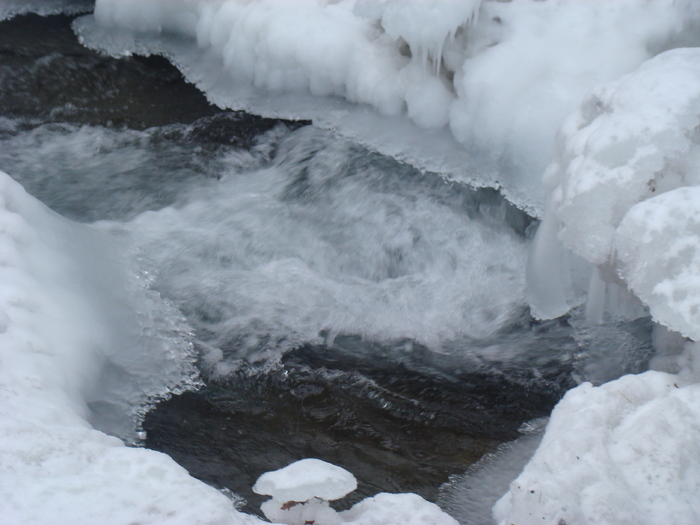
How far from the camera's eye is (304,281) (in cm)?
338

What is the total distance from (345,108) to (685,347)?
309cm

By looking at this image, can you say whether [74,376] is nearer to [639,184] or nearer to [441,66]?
[639,184]

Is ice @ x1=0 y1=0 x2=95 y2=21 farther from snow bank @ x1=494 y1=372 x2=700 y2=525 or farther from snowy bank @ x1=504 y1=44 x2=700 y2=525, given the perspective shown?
snow bank @ x1=494 y1=372 x2=700 y2=525

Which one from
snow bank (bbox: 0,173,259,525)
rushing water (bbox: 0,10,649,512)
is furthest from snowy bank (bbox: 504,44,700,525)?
snow bank (bbox: 0,173,259,525)

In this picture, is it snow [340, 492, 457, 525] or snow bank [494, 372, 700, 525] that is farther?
snow [340, 492, 457, 525]

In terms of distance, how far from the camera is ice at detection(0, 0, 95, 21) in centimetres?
651

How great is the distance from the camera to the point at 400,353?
9.60 ft

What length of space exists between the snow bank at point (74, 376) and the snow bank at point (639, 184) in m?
1.36

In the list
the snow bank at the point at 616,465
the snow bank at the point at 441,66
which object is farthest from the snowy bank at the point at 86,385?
the snow bank at the point at 441,66

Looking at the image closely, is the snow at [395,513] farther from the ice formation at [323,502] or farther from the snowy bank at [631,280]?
the snowy bank at [631,280]

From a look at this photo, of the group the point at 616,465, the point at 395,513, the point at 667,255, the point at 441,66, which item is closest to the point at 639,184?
the point at 667,255

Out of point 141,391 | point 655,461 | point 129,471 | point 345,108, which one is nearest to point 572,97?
point 345,108

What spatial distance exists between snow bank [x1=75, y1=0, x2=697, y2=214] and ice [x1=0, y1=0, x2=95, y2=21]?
198 cm

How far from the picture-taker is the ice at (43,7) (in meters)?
6.51
